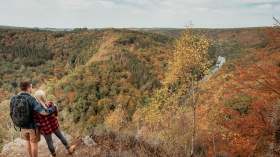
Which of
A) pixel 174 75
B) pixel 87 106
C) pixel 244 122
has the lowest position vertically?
pixel 87 106

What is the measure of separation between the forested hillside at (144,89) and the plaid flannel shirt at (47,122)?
2.70m

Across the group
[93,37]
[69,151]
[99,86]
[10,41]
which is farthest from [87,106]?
[10,41]

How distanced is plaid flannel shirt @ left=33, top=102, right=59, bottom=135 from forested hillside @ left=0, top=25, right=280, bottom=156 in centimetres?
270

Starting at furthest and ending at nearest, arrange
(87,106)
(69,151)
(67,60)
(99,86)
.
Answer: (67,60) < (99,86) < (87,106) < (69,151)

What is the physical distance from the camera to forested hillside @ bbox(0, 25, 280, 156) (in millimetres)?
11414

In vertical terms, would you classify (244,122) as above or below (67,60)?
above

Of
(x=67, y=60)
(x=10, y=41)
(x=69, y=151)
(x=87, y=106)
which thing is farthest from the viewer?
(x=10, y=41)

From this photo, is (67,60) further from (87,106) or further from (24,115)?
(24,115)

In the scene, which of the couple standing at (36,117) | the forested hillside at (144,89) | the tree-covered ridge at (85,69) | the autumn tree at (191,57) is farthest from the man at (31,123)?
the tree-covered ridge at (85,69)

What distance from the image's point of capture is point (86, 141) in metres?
6.91

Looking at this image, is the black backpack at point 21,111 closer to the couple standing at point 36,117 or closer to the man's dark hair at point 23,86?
the couple standing at point 36,117

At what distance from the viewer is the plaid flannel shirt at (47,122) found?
4832 mm

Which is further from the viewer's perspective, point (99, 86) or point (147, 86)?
point (147, 86)

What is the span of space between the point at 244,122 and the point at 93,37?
103 metres
